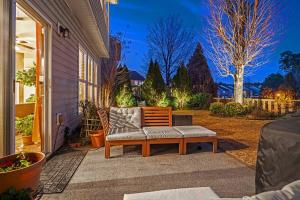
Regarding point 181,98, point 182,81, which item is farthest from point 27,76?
point 182,81

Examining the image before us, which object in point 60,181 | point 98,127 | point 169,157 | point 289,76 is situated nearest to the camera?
point 60,181

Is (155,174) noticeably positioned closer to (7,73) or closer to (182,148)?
(182,148)

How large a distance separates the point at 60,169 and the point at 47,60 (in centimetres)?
187

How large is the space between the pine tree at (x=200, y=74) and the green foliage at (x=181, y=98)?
3.18m

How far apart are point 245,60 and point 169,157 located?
9072mm

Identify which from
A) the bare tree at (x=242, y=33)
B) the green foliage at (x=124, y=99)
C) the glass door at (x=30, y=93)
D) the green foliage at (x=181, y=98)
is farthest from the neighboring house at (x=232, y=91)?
the glass door at (x=30, y=93)

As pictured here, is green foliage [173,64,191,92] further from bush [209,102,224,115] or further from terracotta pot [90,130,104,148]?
terracotta pot [90,130,104,148]

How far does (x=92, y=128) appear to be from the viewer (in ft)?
19.1

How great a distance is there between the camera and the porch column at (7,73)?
2.48m

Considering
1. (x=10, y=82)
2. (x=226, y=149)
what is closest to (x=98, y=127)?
(x=226, y=149)

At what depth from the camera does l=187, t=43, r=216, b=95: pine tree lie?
18719 millimetres

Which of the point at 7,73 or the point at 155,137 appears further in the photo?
the point at 155,137

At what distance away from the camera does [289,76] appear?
76.2 feet

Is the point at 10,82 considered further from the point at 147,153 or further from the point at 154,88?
the point at 154,88
